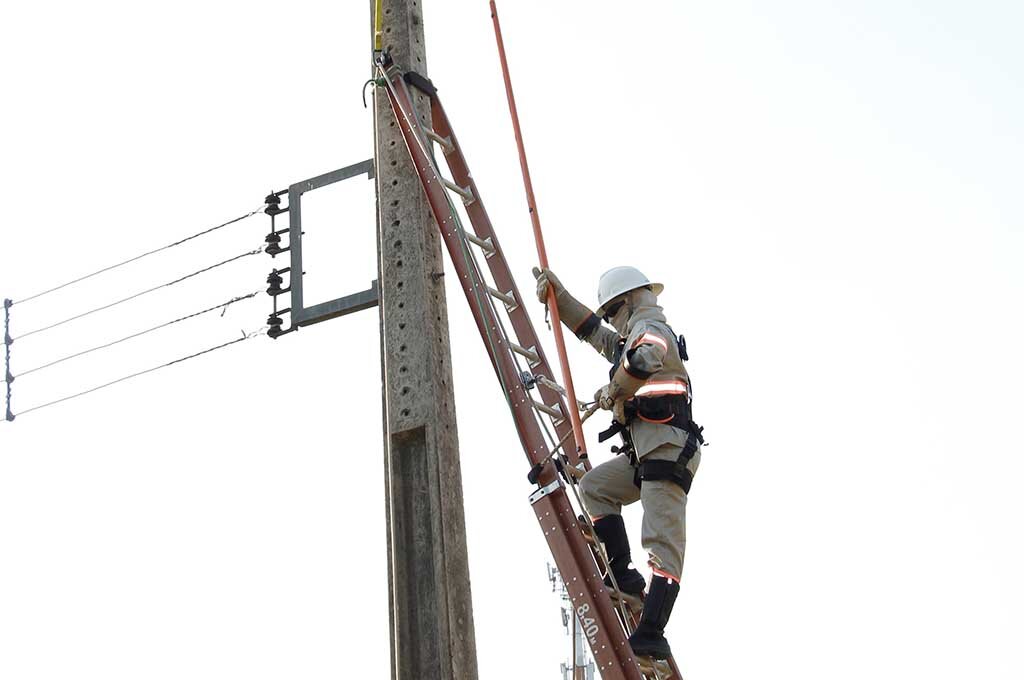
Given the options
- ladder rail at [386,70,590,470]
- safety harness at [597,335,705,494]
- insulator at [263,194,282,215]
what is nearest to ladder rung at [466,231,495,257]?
ladder rail at [386,70,590,470]

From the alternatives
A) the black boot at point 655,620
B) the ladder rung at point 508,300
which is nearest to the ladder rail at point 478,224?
the ladder rung at point 508,300

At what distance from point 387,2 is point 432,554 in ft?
9.57

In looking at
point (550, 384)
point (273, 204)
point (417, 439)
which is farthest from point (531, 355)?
point (273, 204)

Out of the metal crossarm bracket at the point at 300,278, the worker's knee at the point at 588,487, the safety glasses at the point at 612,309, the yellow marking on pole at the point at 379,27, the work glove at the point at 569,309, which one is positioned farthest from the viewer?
the metal crossarm bracket at the point at 300,278

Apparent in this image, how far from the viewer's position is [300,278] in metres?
8.51

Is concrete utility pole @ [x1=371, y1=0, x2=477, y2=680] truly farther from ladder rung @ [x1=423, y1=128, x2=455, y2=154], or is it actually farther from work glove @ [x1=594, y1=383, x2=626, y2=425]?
work glove @ [x1=594, y1=383, x2=626, y2=425]

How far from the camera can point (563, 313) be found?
6961 millimetres

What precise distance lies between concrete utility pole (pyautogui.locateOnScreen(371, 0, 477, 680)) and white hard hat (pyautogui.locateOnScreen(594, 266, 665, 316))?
745 mm

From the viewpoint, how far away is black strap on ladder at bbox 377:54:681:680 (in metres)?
6.03

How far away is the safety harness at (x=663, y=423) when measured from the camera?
6223mm

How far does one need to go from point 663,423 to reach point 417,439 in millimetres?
1105

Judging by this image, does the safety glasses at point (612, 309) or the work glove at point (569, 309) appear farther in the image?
the work glove at point (569, 309)

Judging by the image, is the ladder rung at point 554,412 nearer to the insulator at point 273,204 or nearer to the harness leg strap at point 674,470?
the harness leg strap at point 674,470

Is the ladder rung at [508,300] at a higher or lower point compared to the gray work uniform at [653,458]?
higher
